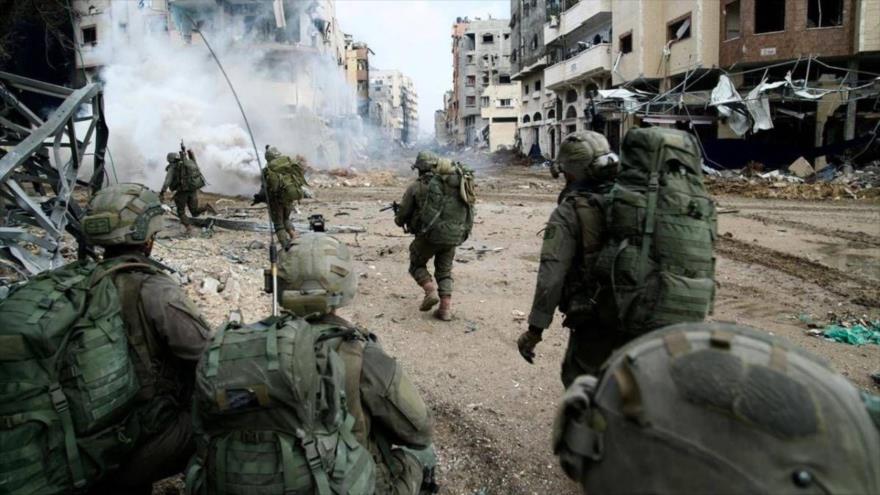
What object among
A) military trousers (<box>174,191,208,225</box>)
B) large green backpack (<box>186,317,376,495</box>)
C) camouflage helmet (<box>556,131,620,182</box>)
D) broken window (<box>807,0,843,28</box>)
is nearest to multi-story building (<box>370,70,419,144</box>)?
broken window (<box>807,0,843,28</box>)

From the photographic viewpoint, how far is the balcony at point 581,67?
91.8 feet

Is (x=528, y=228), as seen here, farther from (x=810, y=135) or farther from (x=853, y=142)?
(x=810, y=135)

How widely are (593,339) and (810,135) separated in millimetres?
22483

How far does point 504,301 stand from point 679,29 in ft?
67.7

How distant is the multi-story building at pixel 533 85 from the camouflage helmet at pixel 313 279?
35236 millimetres

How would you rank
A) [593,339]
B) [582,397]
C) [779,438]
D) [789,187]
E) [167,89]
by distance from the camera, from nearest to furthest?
[779,438]
[582,397]
[593,339]
[789,187]
[167,89]

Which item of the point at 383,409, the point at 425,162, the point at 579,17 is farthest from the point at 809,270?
the point at 579,17

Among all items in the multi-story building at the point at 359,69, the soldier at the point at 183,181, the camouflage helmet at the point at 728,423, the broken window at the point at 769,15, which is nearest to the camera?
the camouflage helmet at the point at 728,423

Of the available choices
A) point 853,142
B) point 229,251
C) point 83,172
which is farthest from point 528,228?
point 83,172

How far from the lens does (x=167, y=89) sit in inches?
1029

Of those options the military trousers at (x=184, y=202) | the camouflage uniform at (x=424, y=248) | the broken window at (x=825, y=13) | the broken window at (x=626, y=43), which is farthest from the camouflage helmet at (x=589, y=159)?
the broken window at (x=626, y=43)

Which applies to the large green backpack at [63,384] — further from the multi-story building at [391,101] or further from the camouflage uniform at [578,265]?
the multi-story building at [391,101]

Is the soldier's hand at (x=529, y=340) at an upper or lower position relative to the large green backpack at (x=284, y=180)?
lower

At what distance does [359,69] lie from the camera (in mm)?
65438
